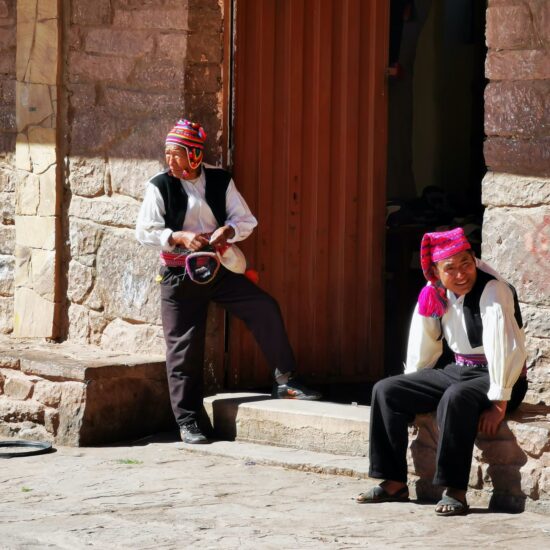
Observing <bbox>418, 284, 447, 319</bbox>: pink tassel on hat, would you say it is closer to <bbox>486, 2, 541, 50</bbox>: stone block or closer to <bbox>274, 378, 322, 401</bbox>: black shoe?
<bbox>486, 2, 541, 50</bbox>: stone block

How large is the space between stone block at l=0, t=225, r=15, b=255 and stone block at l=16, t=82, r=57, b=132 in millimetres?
662

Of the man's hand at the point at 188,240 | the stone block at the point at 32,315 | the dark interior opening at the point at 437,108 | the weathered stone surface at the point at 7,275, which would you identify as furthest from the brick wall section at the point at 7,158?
the dark interior opening at the point at 437,108

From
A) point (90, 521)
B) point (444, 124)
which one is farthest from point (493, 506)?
point (444, 124)

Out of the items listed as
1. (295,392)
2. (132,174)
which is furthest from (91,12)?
(295,392)

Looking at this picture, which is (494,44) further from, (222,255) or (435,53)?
(435,53)

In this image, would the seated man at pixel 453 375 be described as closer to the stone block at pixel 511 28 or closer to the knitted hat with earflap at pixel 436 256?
the knitted hat with earflap at pixel 436 256

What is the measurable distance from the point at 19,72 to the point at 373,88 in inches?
87.7

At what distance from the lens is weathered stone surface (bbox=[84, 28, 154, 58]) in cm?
757

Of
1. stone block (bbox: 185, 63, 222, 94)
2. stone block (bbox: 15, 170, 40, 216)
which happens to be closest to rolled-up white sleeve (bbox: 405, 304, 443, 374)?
stone block (bbox: 185, 63, 222, 94)

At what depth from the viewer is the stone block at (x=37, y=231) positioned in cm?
801

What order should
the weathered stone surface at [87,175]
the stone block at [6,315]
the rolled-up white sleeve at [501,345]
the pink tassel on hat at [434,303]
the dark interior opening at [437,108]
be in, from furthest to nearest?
the dark interior opening at [437,108] → the stone block at [6,315] → the weathered stone surface at [87,175] → the pink tassel on hat at [434,303] → the rolled-up white sleeve at [501,345]

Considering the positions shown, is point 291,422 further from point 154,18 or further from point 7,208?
point 7,208

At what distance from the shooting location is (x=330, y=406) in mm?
7020

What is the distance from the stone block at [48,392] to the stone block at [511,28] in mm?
3031
